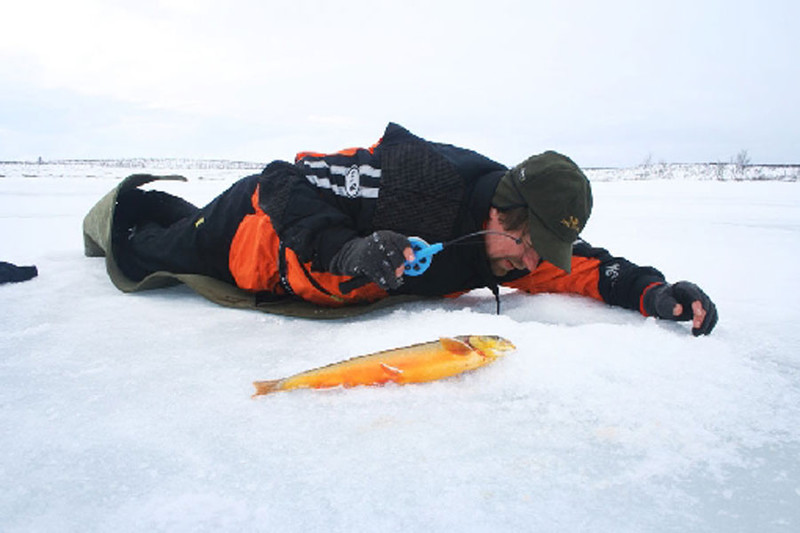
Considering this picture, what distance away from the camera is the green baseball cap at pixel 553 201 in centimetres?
186

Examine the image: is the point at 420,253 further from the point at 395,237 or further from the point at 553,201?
the point at 553,201

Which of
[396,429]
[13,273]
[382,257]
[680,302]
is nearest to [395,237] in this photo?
[382,257]

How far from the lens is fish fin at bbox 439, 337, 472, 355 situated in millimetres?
1405

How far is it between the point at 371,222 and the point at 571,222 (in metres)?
0.81

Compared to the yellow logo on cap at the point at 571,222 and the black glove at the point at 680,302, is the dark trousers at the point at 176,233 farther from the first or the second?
the black glove at the point at 680,302

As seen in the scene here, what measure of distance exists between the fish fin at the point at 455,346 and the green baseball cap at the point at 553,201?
2.14 ft

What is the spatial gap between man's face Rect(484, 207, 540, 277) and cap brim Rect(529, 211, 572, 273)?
51mm

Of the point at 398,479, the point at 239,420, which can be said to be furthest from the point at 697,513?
the point at 239,420

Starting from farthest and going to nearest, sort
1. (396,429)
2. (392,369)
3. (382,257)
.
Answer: (382,257)
(392,369)
(396,429)

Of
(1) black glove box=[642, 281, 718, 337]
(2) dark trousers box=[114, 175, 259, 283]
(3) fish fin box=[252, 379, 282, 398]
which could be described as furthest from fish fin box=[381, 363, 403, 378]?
(2) dark trousers box=[114, 175, 259, 283]

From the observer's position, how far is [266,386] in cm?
141

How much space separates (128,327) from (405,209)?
1.23m

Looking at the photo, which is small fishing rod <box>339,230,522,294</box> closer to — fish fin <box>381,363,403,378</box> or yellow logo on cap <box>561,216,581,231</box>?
yellow logo on cap <box>561,216,581,231</box>

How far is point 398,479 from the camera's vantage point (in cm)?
104
